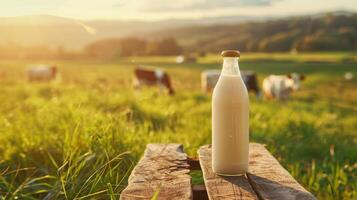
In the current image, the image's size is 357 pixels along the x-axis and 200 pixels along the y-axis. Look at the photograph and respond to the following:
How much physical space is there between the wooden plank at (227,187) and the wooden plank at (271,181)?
40 mm

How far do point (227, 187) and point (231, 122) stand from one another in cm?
34

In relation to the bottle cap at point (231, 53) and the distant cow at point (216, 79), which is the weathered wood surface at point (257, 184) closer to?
the bottle cap at point (231, 53)

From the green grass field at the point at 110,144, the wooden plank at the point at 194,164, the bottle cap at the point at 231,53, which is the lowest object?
the green grass field at the point at 110,144

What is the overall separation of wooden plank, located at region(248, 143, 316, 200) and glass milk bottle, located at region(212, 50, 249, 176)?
3.9 inches

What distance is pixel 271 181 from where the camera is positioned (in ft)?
8.41

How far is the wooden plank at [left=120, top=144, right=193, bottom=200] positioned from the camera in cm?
237

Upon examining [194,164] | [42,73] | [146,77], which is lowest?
[42,73]

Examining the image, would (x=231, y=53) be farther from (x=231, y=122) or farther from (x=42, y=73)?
(x=42, y=73)

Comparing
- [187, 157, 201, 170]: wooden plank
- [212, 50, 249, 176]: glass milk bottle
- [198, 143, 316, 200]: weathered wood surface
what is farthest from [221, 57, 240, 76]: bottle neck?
[187, 157, 201, 170]: wooden plank

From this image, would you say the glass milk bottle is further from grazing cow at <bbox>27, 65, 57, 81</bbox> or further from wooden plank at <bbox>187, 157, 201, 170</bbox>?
grazing cow at <bbox>27, 65, 57, 81</bbox>

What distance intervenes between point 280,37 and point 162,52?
8337 mm

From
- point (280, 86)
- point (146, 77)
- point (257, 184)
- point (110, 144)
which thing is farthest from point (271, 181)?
point (146, 77)

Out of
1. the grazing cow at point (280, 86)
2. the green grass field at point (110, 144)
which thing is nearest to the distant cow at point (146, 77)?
the grazing cow at point (280, 86)

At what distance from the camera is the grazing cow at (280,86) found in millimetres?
16266
